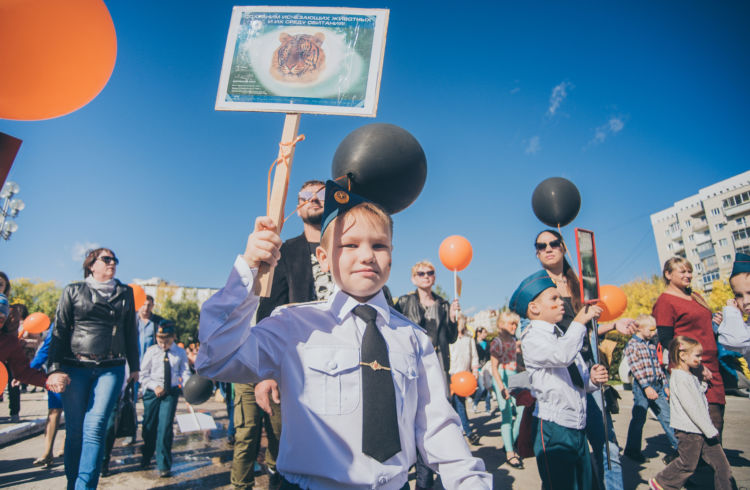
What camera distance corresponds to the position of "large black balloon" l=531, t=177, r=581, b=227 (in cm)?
401

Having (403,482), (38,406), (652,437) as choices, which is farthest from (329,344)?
(38,406)

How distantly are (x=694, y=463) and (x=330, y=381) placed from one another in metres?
4.04

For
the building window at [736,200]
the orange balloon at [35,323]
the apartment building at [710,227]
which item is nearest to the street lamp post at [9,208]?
the orange balloon at [35,323]

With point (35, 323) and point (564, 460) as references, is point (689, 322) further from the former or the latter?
point (35, 323)

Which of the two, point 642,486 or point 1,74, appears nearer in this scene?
point 1,74

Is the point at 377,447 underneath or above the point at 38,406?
Answer: above

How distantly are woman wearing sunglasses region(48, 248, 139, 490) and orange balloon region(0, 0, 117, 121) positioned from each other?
228 cm

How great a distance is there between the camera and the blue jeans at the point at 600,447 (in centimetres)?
320

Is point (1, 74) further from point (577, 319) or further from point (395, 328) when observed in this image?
point (577, 319)

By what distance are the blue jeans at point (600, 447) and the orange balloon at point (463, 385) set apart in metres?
2.52

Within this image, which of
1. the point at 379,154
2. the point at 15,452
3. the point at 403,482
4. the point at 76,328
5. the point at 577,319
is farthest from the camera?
the point at 15,452

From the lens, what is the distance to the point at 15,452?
5.53m

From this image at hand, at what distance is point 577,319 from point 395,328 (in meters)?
1.80

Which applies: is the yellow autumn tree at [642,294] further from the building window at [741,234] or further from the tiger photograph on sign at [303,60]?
the tiger photograph on sign at [303,60]
